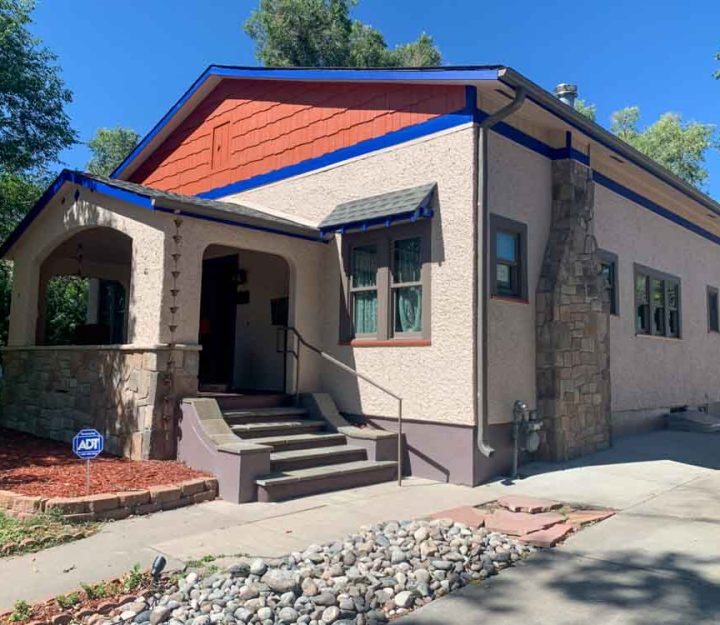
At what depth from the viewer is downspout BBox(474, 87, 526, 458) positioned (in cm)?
752

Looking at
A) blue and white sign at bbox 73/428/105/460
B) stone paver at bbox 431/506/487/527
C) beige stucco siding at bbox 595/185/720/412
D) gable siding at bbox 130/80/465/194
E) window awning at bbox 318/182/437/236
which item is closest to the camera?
stone paver at bbox 431/506/487/527

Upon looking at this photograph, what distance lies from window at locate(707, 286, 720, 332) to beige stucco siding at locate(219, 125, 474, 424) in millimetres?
10327

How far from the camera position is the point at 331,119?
10.0 metres

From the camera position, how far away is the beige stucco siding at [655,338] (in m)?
10.9

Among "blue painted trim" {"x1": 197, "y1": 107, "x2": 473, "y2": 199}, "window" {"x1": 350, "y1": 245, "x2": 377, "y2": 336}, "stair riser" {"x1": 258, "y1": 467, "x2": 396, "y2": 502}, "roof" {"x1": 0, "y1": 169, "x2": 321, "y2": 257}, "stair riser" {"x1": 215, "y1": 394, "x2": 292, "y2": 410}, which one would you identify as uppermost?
"blue painted trim" {"x1": 197, "y1": 107, "x2": 473, "y2": 199}

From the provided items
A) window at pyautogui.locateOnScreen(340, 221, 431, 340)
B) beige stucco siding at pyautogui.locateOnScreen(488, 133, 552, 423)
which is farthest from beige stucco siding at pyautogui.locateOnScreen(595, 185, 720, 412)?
window at pyautogui.locateOnScreen(340, 221, 431, 340)

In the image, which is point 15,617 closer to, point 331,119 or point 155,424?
point 155,424

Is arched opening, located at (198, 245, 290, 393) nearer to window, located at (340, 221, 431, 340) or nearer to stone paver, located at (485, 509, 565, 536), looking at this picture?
window, located at (340, 221, 431, 340)

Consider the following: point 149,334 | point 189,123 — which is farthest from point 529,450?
point 189,123

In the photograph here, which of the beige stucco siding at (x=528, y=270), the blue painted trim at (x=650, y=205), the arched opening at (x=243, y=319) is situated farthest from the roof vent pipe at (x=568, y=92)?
the arched opening at (x=243, y=319)

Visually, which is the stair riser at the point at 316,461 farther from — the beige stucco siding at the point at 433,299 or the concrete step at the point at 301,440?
the beige stucco siding at the point at 433,299

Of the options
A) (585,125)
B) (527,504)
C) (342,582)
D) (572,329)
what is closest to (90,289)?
(572,329)

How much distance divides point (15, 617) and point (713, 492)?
7157 mm

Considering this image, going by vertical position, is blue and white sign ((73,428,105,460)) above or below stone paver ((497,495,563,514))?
above
